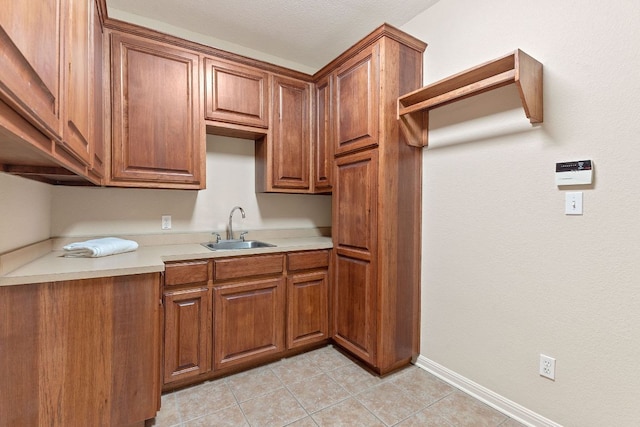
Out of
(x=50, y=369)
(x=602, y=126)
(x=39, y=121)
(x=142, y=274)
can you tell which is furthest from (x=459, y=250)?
(x=50, y=369)

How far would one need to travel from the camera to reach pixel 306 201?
10.5 feet

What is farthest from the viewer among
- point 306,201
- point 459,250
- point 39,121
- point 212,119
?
point 306,201

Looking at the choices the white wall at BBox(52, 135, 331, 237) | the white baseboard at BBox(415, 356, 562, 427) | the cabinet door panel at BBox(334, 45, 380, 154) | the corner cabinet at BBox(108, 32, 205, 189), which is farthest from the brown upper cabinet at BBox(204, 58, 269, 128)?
the white baseboard at BBox(415, 356, 562, 427)

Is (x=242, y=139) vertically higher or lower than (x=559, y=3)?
lower

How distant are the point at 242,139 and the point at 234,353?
1.79 meters

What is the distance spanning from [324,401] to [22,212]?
78.8 inches

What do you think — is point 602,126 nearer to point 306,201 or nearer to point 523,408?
point 523,408

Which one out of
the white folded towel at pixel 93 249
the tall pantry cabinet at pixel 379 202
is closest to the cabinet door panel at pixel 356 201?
the tall pantry cabinet at pixel 379 202

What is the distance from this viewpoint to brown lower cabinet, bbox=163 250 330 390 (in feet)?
6.47

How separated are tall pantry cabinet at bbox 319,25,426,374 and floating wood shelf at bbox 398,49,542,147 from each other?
0.22 m

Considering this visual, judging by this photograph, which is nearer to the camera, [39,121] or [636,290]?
[39,121]

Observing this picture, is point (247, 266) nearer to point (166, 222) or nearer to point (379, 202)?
point (166, 222)

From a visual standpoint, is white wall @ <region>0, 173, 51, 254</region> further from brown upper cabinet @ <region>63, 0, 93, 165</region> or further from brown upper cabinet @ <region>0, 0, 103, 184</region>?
brown upper cabinet @ <region>63, 0, 93, 165</region>

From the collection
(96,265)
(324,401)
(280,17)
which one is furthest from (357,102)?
(324,401)
